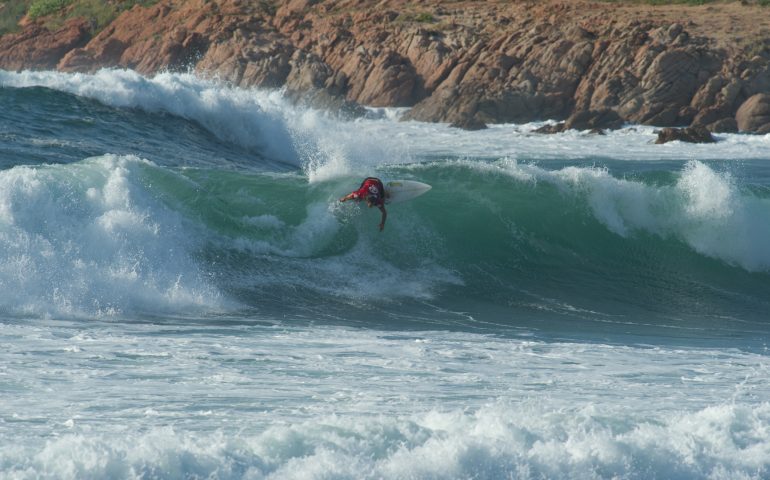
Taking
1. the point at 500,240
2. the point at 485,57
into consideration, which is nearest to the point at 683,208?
the point at 500,240

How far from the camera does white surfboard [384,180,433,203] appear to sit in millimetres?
15875

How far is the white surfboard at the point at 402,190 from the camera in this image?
1588 cm

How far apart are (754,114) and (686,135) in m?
3.75

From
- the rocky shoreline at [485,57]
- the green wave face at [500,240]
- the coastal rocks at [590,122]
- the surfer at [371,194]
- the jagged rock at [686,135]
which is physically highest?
the rocky shoreline at [485,57]

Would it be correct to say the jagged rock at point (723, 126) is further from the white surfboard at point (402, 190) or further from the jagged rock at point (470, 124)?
the white surfboard at point (402, 190)

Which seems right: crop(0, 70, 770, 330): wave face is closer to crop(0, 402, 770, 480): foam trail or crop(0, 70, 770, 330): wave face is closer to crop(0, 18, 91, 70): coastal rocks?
crop(0, 402, 770, 480): foam trail

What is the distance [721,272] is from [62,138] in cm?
1316

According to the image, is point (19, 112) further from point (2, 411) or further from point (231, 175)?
point (2, 411)

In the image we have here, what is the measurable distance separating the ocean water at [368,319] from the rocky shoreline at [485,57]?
55.6 ft

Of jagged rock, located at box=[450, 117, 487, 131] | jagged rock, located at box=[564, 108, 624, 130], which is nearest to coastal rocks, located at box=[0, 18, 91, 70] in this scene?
jagged rock, located at box=[450, 117, 487, 131]

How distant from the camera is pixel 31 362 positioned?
9.36 metres

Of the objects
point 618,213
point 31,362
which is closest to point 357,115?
point 618,213

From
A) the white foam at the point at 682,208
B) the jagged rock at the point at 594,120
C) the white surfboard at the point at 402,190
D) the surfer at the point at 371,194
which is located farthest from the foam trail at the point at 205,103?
the jagged rock at the point at 594,120

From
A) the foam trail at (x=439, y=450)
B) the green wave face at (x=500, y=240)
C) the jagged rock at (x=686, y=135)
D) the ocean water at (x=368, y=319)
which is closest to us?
the foam trail at (x=439, y=450)
